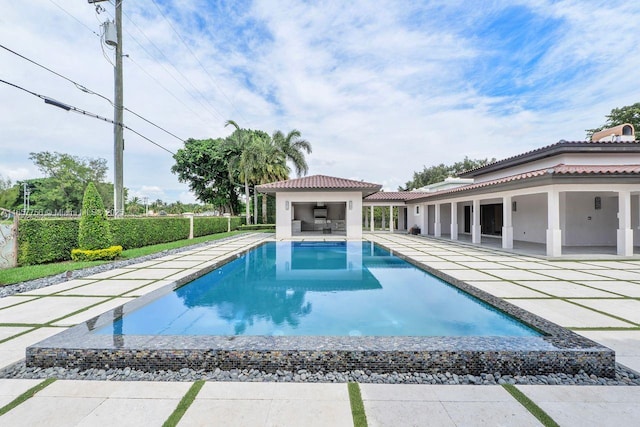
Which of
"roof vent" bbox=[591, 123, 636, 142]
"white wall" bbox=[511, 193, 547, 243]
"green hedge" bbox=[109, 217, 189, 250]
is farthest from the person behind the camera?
"roof vent" bbox=[591, 123, 636, 142]

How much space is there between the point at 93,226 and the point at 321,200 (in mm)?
11043

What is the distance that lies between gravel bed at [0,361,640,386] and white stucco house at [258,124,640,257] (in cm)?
936

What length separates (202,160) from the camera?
3400 centimetres

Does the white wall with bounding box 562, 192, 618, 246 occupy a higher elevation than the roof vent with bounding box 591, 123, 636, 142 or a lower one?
lower

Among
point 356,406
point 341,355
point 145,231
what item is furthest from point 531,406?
point 145,231

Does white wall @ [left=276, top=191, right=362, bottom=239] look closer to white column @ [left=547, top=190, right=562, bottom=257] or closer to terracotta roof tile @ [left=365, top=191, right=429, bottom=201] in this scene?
terracotta roof tile @ [left=365, top=191, right=429, bottom=201]

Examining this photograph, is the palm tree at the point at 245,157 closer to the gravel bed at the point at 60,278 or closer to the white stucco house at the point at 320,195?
the white stucco house at the point at 320,195

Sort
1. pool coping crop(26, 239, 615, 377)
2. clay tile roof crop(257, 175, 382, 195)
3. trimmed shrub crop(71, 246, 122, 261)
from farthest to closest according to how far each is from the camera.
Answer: clay tile roof crop(257, 175, 382, 195)
trimmed shrub crop(71, 246, 122, 261)
pool coping crop(26, 239, 615, 377)

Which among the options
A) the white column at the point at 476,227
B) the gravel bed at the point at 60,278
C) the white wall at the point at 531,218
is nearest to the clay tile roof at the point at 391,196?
the white wall at the point at 531,218

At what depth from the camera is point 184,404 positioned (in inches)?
99.3

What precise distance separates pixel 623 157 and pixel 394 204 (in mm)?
13623

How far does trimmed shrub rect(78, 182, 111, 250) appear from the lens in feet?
31.5

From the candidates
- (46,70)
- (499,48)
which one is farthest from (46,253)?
(499,48)

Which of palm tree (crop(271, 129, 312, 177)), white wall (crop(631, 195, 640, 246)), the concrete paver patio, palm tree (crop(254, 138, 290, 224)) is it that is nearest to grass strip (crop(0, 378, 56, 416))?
the concrete paver patio
